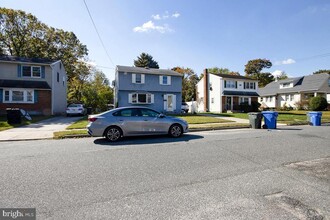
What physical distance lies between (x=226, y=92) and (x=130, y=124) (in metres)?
27.5

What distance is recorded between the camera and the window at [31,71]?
23.7m

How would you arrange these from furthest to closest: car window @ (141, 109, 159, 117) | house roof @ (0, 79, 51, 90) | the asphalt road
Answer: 1. house roof @ (0, 79, 51, 90)
2. car window @ (141, 109, 159, 117)
3. the asphalt road

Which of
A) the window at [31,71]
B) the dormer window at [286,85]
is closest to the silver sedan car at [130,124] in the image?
the window at [31,71]

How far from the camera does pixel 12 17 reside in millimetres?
33656

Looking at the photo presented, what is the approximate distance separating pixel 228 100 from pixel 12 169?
33291 millimetres

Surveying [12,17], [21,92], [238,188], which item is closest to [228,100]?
[21,92]

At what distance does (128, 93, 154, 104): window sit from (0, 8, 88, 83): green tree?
21.7m

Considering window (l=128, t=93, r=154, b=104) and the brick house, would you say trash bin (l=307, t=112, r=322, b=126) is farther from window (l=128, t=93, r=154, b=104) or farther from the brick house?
the brick house

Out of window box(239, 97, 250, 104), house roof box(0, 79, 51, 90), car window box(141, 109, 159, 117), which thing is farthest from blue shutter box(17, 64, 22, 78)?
window box(239, 97, 250, 104)

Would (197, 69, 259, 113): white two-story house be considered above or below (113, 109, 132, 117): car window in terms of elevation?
above

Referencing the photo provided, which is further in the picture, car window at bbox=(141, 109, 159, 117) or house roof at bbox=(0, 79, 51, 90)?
house roof at bbox=(0, 79, 51, 90)

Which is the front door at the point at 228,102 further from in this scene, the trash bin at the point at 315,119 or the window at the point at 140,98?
the trash bin at the point at 315,119

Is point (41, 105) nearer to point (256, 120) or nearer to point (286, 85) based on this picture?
point (256, 120)

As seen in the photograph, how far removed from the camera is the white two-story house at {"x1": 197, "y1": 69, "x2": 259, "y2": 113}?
112 ft
